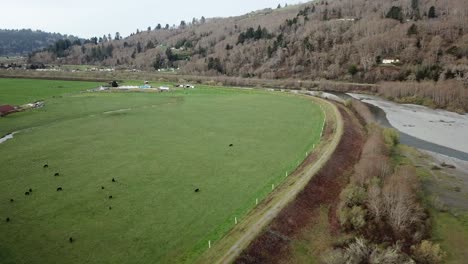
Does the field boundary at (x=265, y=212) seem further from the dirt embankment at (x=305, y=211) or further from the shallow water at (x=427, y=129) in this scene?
the shallow water at (x=427, y=129)

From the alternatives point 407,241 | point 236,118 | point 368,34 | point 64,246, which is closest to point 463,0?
point 368,34

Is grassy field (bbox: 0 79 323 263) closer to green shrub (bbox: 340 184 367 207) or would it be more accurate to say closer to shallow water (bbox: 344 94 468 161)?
green shrub (bbox: 340 184 367 207)

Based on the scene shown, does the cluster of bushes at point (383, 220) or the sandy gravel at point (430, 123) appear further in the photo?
the sandy gravel at point (430, 123)

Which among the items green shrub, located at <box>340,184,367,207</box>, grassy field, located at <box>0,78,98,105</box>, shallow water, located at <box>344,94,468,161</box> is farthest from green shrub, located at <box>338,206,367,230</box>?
grassy field, located at <box>0,78,98,105</box>

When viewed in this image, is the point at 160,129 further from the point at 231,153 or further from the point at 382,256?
the point at 382,256

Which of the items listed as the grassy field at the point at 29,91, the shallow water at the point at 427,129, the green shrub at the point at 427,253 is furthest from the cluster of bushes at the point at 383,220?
the grassy field at the point at 29,91

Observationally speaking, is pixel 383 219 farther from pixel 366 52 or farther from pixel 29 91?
pixel 366 52
